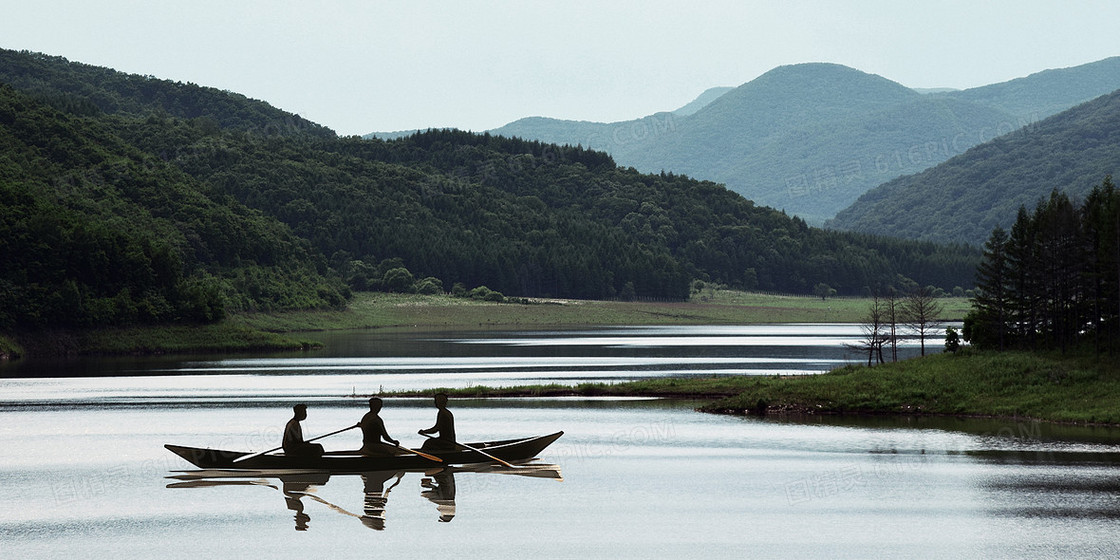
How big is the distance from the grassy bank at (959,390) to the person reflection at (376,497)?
22.5m

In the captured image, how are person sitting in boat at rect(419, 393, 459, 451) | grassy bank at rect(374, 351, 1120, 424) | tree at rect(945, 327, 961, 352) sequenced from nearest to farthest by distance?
person sitting in boat at rect(419, 393, 459, 451) → grassy bank at rect(374, 351, 1120, 424) → tree at rect(945, 327, 961, 352)

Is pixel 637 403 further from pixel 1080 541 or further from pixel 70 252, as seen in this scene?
pixel 70 252

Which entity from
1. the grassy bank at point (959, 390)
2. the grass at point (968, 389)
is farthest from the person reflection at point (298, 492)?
the grass at point (968, 389)

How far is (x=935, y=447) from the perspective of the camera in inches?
1721

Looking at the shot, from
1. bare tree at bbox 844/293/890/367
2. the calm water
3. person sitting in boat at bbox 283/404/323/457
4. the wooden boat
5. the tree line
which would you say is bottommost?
the calm water

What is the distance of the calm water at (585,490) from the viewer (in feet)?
90.8

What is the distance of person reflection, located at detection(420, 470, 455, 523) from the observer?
31281 millimetres

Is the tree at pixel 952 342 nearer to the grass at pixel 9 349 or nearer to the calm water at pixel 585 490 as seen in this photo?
the calm water at pixel 585 490

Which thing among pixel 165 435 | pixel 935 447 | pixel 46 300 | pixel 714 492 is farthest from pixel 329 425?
pixel 46 300

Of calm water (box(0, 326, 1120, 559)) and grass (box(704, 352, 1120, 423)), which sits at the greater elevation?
grass (box(704, 352, 1120, 423))

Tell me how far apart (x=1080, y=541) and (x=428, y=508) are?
1630cm

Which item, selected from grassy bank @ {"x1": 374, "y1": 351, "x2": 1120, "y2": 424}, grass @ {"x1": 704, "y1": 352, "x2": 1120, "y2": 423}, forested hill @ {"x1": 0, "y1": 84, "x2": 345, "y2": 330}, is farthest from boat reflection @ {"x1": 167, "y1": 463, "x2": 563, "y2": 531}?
forested hill @ {"x1": 0, "y1": 84, "x2": 345, "y2": 330}

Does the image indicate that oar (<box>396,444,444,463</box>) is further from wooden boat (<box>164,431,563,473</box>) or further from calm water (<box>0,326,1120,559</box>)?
calm water (<box>0,326,1120,559</box>)

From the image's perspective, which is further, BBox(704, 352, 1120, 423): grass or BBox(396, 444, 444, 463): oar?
BBox(704, 352, 1120, 423): grass
